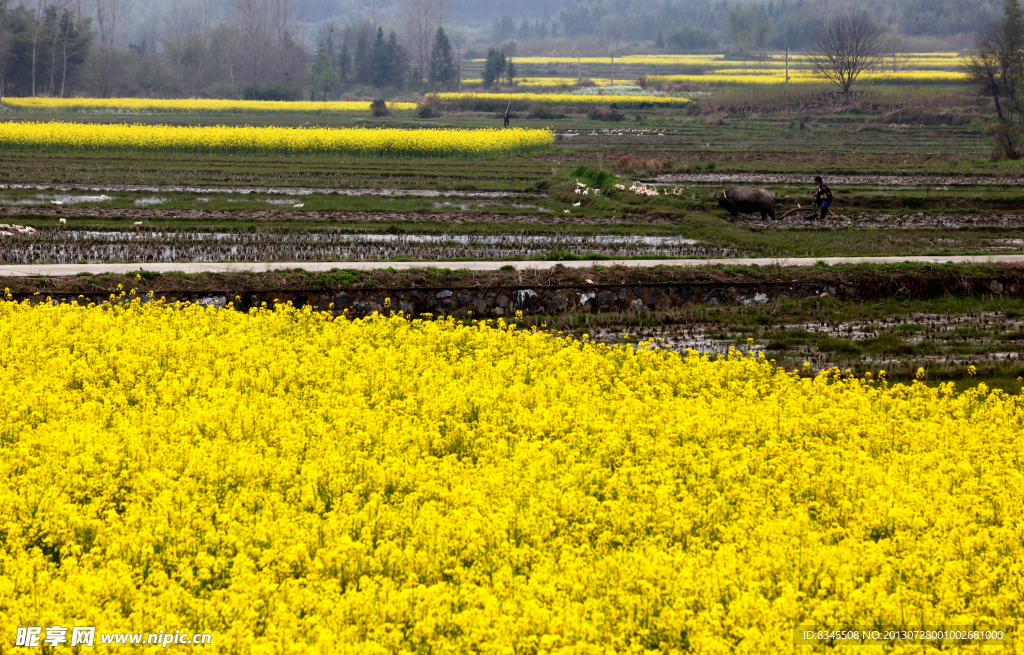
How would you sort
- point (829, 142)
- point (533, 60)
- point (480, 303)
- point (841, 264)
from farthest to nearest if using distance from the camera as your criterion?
point (533, 60)
point (829, 142)
point (841, 264)
point (480, 303)

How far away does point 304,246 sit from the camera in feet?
80.0

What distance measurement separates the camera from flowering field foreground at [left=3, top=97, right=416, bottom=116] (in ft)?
308

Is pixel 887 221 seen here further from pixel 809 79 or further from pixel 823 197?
pixel 809 79

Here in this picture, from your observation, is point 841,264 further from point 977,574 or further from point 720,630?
point 720,630

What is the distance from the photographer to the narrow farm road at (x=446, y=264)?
64.1 feet

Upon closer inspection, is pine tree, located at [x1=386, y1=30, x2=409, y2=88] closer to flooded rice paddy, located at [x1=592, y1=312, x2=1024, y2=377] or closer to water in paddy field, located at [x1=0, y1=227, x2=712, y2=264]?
water in paddy field, located at [x1=0, y1=227, x2=712, y2=264]

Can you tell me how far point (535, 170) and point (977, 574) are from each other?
36852 millimetres

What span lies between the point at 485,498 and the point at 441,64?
129m

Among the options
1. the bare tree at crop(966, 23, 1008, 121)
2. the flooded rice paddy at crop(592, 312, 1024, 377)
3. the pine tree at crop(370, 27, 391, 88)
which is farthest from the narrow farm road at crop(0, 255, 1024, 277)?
the pine tree at crop(370, 27, 391, 88)

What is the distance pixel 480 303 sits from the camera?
64.8ft

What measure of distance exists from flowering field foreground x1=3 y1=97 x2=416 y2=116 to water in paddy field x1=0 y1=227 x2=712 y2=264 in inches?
2883

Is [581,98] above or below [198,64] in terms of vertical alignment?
below

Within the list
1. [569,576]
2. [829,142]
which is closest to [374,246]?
[569,576]

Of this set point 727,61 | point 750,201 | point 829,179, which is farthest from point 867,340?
point 727,61
